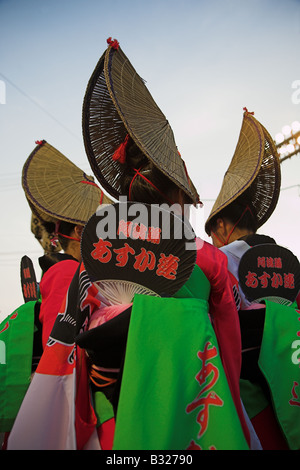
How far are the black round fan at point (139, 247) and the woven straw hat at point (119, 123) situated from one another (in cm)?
40

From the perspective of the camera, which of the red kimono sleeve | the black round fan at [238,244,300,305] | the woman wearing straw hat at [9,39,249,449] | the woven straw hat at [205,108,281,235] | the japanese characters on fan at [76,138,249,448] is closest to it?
the woman wearing straw hat at [9,39,249,449]

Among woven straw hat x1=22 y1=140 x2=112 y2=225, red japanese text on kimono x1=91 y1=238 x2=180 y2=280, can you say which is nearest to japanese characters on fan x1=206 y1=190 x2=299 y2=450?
red japanese text on kimono x1=91 y1=238 x2=180 y2=280

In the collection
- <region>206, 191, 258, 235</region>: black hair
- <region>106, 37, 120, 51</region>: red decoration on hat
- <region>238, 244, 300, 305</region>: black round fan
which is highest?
<region>106, 37, 120, 51</region>: red decoration on hat

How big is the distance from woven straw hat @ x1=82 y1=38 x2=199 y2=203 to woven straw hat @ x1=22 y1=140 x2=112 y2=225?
0.79 metres

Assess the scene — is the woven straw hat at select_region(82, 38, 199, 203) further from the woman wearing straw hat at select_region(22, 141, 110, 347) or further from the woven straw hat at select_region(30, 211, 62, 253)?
the woven straw hat at select_region(30, 211, 62, 253)

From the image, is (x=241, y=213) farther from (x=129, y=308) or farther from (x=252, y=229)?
(x=129, y=308)

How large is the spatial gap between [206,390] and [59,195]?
2336mm

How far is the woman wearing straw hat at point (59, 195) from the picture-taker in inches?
109

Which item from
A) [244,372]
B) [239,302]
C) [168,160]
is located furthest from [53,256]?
[244,372]

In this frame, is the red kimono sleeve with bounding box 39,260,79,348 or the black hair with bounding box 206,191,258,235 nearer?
the red kimono sleeve with bounding box 39,260,79,348

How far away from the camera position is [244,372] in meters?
1.70

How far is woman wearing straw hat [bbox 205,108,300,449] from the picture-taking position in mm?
1613

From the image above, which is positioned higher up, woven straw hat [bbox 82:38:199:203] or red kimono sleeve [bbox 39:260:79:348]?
woven straw hat [bbox 82:38:199:203]

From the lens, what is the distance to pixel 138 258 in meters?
1.30
